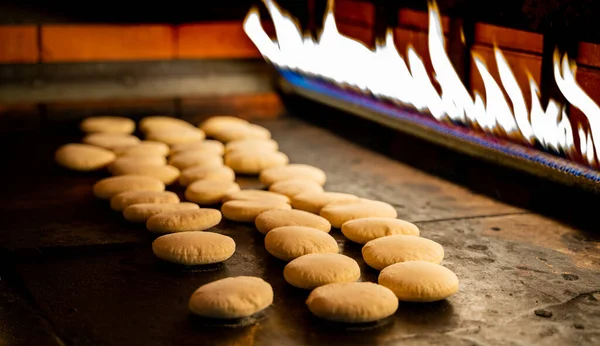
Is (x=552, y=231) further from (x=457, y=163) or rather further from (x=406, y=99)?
(x=406, y=99)

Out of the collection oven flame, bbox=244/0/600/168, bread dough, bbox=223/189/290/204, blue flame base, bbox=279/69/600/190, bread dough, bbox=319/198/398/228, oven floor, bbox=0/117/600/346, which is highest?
oven flame, bbox=244/0/600/168

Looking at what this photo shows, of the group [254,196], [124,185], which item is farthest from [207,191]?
[124,185]

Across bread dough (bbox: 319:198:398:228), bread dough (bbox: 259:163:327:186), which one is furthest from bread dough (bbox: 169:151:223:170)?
bread dough (bbox: 319:198:398:228)

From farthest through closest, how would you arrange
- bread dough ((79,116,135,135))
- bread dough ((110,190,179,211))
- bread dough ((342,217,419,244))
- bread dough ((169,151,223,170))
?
bread dough ((79,116,135,135))
bread dough ((169,151,223,170))
bread dough ((110,190,179,211))
bread dough ((342,217,419,244))

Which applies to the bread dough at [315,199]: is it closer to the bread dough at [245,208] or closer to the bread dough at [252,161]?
the bread dough at [245,208]

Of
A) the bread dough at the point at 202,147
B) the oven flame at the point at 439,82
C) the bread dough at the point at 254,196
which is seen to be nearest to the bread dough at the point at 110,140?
the bread dough at the point at 202,147

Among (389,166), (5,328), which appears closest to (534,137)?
(389,166)

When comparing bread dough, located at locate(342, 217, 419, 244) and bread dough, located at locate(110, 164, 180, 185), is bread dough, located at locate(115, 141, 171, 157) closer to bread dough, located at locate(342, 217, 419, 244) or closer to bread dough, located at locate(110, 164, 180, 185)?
bread dough, located at locate(110, 164, 180, 185)
